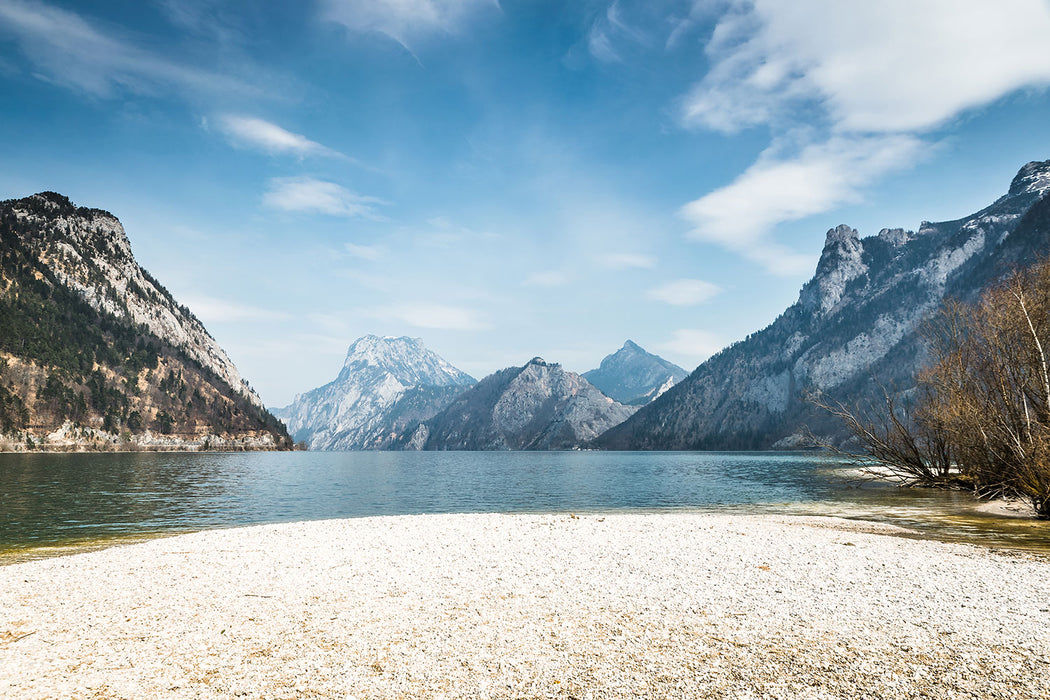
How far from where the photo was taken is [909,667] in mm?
9078

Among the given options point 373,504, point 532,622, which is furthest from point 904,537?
point 373,504

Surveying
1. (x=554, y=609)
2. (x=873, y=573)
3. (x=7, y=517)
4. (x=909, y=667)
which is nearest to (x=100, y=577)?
(x=554, y=609)

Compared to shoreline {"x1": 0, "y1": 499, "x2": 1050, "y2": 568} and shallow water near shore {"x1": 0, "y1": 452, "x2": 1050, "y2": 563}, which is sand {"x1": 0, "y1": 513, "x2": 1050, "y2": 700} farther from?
shallow water near shore {"x1": 0, "y1": 452, "x2": 1050, "y2": 563}

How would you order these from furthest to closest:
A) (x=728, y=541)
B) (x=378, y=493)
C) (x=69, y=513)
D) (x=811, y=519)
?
(x=378, y=493) < (x=69, y=513) < (x=811, y=519) < (x=728, y=541)

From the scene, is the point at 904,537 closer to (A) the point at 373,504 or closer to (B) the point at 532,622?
(B) the point at 532,622

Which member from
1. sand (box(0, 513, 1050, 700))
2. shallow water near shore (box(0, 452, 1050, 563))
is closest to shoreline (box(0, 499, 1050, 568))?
shallow water near shore (box(0, 452, 1050, 563))

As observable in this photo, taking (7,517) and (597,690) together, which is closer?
(597,690)

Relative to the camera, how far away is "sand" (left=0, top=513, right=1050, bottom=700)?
341 inches

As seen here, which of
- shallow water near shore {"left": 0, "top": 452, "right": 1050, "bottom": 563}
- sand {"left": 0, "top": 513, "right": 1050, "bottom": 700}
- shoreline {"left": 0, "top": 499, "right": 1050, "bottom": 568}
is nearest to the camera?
A: sand {"left": 0, "top": 513, "right": 1050, "bottom": 700}

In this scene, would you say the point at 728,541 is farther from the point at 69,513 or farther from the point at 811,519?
the point at 69,513

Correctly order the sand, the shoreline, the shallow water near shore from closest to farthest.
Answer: the sand, the shoreline, the shallow water near shore

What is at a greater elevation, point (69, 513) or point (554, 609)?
point (554, 609)

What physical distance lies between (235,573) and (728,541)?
671 inches

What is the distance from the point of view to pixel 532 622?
1148 centimetres
